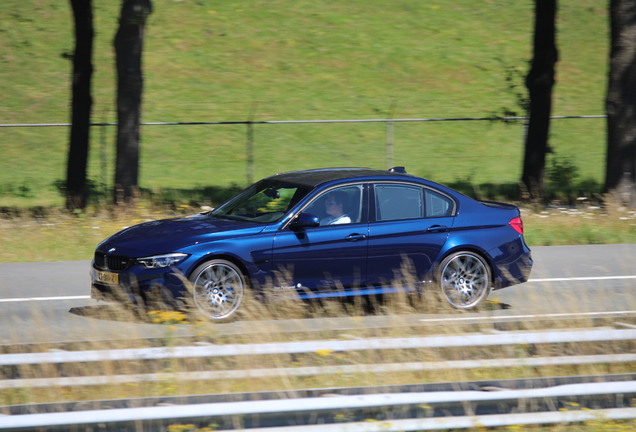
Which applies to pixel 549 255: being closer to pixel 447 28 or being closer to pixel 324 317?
pixel 324 317

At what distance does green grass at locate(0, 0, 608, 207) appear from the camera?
27297 millimetres

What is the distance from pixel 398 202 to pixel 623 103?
9.11 metres

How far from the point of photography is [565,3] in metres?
43.3

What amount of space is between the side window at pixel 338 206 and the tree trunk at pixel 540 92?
401 inches

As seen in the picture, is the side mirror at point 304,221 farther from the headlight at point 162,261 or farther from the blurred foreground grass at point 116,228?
the blurred foreground grass at point 116,228

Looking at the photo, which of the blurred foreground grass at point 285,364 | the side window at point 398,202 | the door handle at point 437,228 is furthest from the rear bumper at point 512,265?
the blurred foreground grass at point 285,364

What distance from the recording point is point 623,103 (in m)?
17.5

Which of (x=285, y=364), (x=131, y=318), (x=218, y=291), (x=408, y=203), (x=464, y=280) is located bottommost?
(x=131, y=318)

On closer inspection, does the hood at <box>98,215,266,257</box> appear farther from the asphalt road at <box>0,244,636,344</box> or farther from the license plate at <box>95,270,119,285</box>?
the asphalt road at <box>0,244,636,344</box>

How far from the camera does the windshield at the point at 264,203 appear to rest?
31.4ft

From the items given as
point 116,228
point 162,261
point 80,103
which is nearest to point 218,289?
point 162,261

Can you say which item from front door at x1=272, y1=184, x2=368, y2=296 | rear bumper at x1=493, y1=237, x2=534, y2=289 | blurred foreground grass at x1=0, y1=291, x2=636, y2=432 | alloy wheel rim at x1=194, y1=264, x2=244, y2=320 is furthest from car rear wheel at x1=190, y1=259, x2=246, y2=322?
rear bumper at x1=493, y1=237, x2=534, y2=289

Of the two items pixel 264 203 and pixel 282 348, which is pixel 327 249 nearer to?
pixel 264 203

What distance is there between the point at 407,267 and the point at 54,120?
22.0 metres
